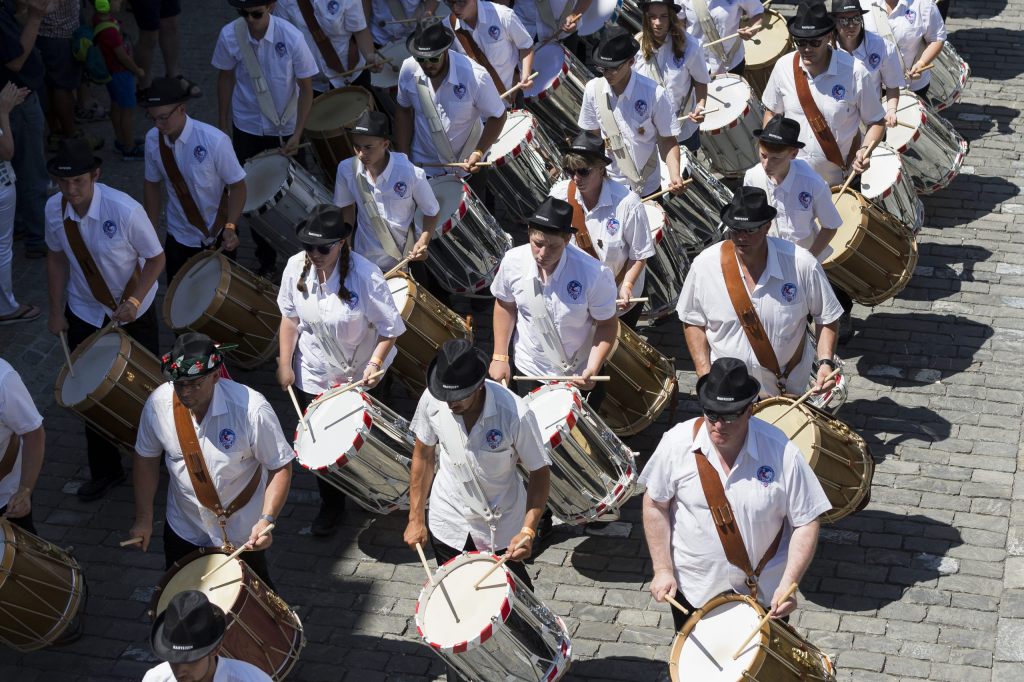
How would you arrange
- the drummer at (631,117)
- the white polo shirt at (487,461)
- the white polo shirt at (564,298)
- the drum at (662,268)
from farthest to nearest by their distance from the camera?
the drummer at (631,117), the drum at (662,268), the white polo shirt at (564,298), the white polo shirt at (487,461)

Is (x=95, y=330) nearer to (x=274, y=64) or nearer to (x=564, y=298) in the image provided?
(x=274, y=64)

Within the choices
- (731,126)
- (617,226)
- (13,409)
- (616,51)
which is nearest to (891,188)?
(731,126)

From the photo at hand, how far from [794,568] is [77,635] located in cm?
395

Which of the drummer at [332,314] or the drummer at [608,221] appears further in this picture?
the drummer at [608,221]

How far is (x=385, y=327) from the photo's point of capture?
8578 mm

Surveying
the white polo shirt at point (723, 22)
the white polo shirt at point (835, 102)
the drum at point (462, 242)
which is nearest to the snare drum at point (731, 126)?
the white polo shirt at point (723, 22)

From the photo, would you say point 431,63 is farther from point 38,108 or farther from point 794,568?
point 794,568

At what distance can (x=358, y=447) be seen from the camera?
26.8 ft

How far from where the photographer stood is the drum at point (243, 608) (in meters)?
7.08

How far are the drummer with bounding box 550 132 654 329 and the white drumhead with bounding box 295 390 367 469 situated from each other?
5.74 feet

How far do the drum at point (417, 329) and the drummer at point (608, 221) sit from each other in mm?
926

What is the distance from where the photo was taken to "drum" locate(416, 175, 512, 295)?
10.2 metres

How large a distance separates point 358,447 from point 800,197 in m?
3.06

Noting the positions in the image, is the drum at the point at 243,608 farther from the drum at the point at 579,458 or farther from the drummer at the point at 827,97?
the drummer at the point at 827,97
